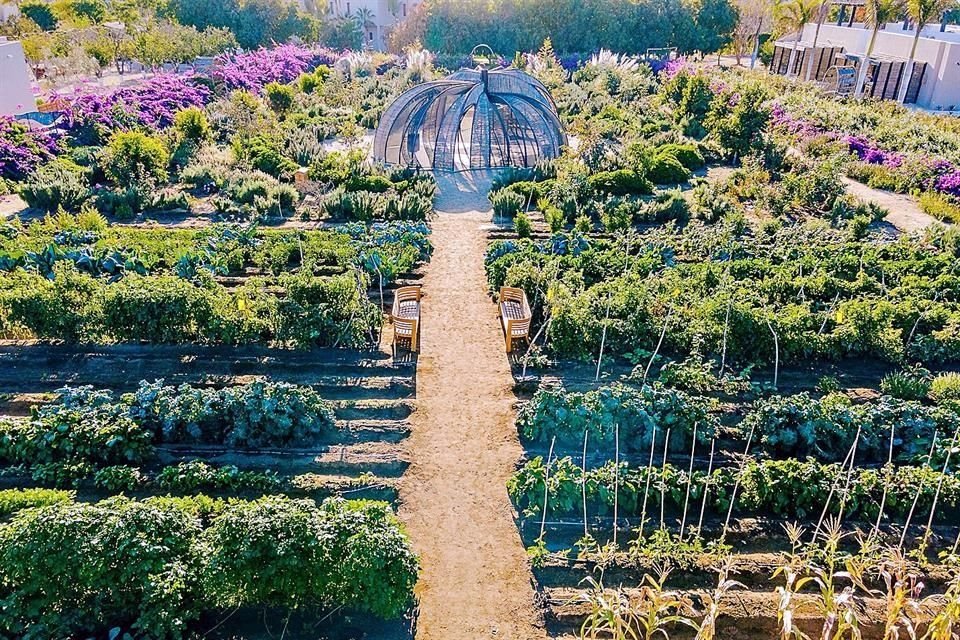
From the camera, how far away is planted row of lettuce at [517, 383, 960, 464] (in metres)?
9.36

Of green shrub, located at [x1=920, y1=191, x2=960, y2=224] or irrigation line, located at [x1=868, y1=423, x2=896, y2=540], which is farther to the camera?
green shrub, located at [x1=920, y1=191, x2=960, y2=224]

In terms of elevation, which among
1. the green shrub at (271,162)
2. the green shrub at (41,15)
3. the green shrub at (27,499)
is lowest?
the green shrub at (27,499)

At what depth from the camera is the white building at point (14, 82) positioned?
86.7ft

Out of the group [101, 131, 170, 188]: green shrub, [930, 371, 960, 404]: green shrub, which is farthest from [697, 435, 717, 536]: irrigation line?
[101, 131, 170, 188]: green shrub

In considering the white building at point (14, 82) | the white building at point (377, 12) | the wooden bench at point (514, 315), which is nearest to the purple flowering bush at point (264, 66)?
the white building at point (14, 82)

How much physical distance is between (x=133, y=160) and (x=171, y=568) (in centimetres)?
1675

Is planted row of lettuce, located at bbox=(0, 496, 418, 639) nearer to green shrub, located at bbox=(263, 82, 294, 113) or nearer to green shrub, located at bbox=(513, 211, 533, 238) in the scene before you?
green shrub, located at bbox=(513, 211, 533, 238)

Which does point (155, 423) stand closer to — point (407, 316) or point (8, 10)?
point (407, 316)

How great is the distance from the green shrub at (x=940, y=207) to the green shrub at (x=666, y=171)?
6.72 metres

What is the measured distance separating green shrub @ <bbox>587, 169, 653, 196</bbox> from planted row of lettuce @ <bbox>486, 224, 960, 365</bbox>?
382 cm

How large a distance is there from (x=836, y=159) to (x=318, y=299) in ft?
56.2

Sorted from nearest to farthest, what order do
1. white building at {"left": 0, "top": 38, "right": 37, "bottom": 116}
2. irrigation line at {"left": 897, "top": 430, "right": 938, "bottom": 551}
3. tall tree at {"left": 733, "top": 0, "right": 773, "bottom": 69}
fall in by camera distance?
irrigation line at {"left": 897, "top": 430, "right": 938, "bottom": 551} → white building at {"left": 0, "top": 38, "right": 37, "bottom": 116} → tall tree at {"left": 733, "top": 0, "right": 773, "bottom": 69}

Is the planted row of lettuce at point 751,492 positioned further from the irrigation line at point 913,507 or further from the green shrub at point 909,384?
the green shrub at point 909,384

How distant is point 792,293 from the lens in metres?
13.2
